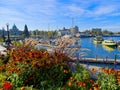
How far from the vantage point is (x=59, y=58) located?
8703 millimetres

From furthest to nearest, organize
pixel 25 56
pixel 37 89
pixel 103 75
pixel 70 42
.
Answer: pixel 70 42, pixel 25 56, pixel 37 89, pixel 103 75

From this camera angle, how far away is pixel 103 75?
6.74 meters

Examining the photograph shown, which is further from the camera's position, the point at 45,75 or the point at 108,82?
the point at 45,75

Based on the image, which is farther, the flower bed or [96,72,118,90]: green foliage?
the flower bed

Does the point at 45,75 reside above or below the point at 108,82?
below

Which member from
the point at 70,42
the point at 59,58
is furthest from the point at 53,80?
the point at 70,42

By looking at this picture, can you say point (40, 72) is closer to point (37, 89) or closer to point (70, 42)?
point (37, 89)

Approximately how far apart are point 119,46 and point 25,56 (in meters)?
64.6

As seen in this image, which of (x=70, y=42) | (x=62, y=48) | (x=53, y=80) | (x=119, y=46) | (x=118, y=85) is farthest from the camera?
(x=119, y=46)

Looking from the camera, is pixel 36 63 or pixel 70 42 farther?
pixel 70 42

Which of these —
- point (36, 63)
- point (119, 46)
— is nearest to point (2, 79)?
point (36, 63)

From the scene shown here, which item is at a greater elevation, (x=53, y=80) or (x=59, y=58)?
(x=59, y=58)

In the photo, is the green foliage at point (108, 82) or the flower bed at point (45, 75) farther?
the flower bed at point (45, 75)

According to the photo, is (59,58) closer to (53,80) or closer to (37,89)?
(53,80)
